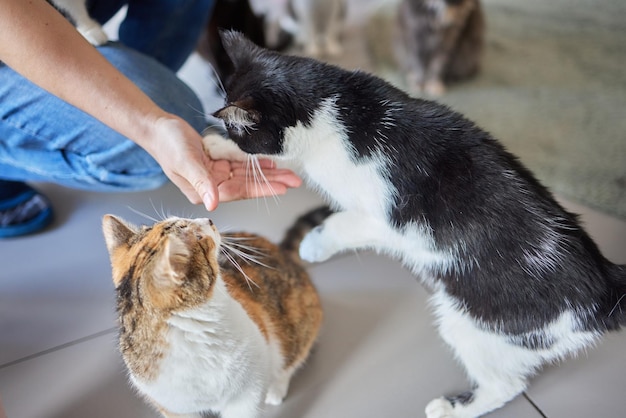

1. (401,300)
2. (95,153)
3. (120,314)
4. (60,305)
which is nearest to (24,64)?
(95,153)

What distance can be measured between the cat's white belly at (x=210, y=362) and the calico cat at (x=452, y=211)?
0.31m

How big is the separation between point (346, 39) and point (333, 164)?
5.78 feet

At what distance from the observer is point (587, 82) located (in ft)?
6.82

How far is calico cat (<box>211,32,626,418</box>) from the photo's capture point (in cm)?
91

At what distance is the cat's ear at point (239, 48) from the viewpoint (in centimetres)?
106

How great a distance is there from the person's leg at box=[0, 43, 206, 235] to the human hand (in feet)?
0.63

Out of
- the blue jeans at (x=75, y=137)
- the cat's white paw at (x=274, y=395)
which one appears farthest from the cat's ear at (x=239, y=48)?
the cat's white paw at (x=274, y=395)

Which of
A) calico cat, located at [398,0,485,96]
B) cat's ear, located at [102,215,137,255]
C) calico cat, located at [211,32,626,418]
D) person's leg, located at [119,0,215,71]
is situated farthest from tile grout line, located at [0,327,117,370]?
calico cat, located at [398,0,485,96]

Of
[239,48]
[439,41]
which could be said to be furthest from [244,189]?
[439,41]

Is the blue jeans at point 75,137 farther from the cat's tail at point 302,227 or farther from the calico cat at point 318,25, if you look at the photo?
the calico cat at point 318,25

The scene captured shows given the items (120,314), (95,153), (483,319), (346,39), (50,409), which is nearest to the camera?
(120,314)

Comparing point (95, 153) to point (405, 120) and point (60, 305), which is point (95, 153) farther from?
point (405, 120)

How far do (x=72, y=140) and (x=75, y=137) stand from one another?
0.4 inches

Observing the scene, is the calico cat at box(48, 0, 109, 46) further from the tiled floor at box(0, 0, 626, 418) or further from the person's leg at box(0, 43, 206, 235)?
the tiled floor at box(0, 0, 626, 418)
